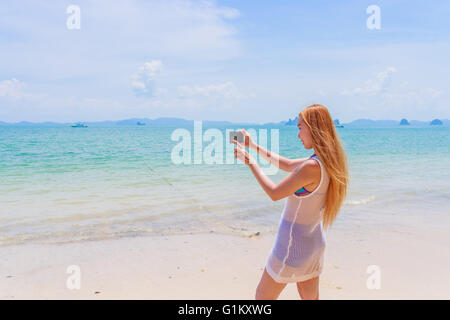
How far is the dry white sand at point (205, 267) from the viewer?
4.27 m

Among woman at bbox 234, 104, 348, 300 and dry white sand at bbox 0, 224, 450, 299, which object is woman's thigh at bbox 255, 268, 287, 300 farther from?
dry white sand at bbox 0, 224, 450, 299

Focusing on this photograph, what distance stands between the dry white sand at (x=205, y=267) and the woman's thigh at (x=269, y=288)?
165 cm

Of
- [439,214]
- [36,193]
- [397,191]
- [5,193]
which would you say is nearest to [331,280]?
[439,214]

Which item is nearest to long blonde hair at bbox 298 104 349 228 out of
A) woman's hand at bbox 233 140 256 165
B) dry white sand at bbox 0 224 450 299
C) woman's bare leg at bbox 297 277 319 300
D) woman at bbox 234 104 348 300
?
woman at bbox 234 104 348 300

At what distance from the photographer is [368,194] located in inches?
408

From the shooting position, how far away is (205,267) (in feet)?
16.5

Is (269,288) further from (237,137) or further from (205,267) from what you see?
(205,267)

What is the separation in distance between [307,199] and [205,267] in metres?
3.02

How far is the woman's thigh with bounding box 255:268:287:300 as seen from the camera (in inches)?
101

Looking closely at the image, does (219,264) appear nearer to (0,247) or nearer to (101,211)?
(0,247)

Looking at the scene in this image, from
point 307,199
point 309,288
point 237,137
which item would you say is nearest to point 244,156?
point 237,137

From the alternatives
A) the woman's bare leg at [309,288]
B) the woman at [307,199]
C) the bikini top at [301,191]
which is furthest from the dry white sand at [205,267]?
the bikini top at [301,191]

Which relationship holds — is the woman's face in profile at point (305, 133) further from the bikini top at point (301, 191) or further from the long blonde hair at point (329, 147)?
the bikini top at point (301, 191)

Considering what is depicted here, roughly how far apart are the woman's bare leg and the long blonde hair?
610 mm
